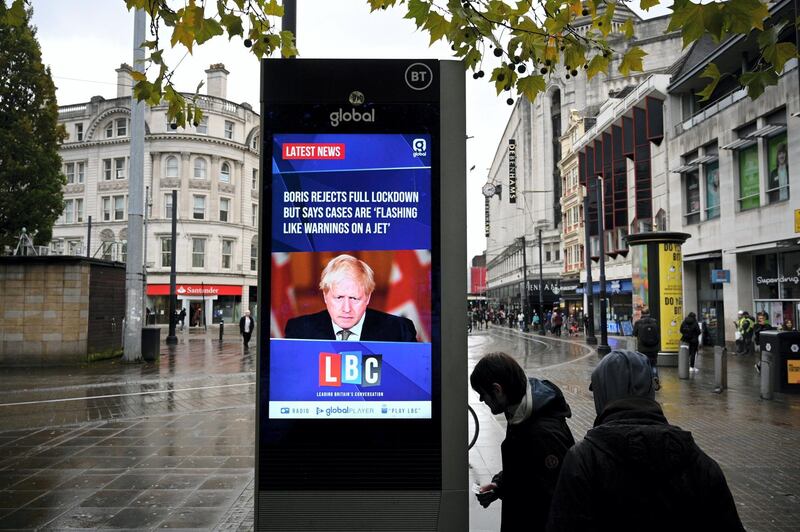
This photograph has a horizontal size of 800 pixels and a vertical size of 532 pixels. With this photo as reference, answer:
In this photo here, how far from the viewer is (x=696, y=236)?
27.0 m

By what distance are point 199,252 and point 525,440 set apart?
2084 inches

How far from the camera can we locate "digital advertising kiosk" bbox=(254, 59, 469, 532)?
3279 millimetres

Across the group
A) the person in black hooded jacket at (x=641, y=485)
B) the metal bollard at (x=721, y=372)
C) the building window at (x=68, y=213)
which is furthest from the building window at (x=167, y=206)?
the person in black hooded jacket at (x=641, y=485)

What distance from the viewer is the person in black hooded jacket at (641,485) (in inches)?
72.1

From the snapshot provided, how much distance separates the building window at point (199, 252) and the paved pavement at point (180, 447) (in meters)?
38.6

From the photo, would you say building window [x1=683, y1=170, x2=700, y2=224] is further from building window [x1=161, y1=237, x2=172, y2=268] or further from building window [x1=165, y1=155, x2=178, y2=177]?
building window [x1=161, y1=237, x2=172, y2=268]

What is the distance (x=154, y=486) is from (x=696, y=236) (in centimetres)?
2675

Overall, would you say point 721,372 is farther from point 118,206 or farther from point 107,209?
point 107,209

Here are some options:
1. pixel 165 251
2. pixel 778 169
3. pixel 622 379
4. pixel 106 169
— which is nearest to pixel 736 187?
pixel 778 169

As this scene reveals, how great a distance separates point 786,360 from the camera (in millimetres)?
12047

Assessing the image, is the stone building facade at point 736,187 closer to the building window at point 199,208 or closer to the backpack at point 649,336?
the backpack at point 649,336

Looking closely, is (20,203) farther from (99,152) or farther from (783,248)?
(99,152)

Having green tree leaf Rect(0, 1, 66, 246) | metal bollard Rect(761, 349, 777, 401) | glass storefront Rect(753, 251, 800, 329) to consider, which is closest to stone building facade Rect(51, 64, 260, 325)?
green tree leaf Rect(0, 1, 66, 246)

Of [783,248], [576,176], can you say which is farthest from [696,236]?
[576,176]
